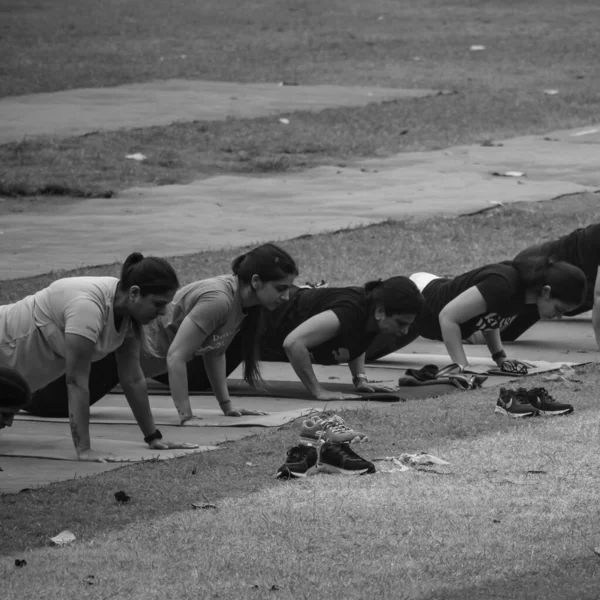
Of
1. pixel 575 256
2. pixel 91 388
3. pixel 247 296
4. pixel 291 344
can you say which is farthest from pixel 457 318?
→ pixel 91 388

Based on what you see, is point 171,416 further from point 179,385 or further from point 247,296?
point 247,296

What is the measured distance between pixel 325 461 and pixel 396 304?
185 centimetres

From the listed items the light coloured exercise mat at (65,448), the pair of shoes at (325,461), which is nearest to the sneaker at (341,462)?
the pair of shoes at (325,461)

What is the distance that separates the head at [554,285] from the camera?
834 cm

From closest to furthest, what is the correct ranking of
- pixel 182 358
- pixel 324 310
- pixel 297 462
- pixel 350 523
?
pixel 350 523 → pixel 297 462 → pixel 182 358 → pixel 324 310

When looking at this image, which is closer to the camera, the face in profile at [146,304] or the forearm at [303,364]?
the face in profile at [146,304]

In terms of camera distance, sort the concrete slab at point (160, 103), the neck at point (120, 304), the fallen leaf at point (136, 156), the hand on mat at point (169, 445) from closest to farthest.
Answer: the neck at point (120, 304) < the hand on mat at point (169, 445) < the fallen leaf at point (136, 156) < the concrete slab at point (160, 103)

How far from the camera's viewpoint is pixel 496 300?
8641mm

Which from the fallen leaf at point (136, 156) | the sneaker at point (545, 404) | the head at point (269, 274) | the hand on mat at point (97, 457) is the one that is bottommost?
the fallen leaf at point (136, 156)

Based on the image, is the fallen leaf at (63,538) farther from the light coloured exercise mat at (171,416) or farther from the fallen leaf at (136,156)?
the fallen leaf at (136,156)

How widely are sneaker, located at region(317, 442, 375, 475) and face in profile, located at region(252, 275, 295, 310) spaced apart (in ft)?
4.73

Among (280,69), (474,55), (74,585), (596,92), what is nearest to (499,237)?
(74,585)

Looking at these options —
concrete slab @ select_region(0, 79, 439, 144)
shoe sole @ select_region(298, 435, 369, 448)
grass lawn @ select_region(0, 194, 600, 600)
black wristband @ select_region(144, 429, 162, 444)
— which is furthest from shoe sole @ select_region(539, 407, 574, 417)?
concrete slab @ select_region(0, 79, 439, 144)

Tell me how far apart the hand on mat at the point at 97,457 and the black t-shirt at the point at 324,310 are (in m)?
2.07
